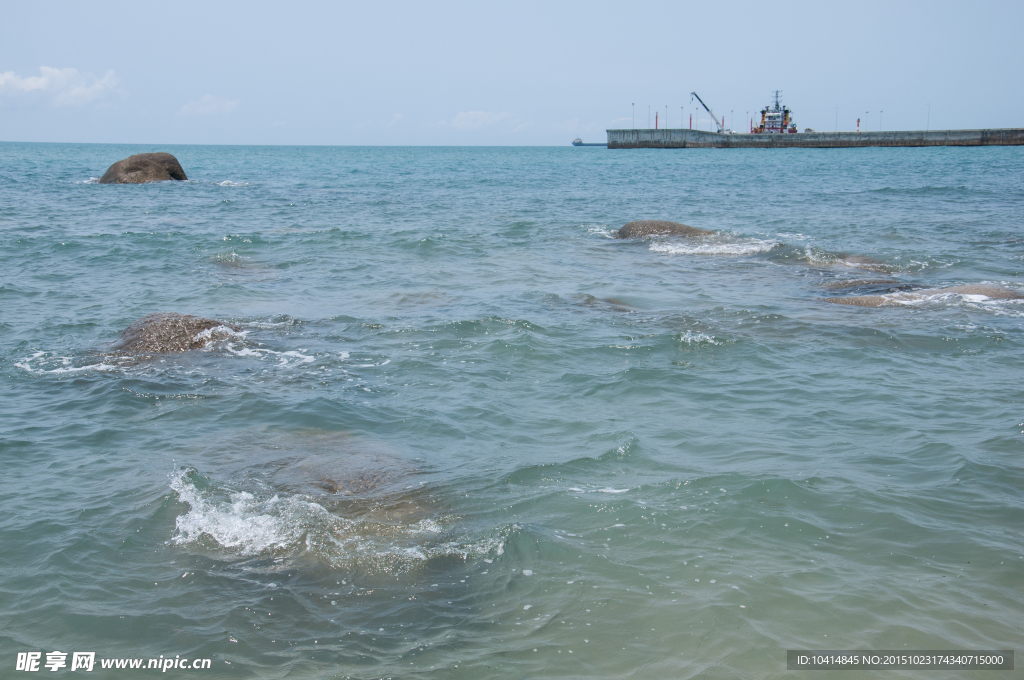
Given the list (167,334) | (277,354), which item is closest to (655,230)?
(277,354)

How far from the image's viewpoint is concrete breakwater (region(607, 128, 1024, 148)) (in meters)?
87.2

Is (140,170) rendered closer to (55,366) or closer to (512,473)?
(55,366)

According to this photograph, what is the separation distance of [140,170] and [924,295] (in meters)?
37.2

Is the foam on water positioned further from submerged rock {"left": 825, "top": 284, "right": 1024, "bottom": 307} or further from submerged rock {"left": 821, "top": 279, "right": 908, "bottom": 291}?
submerged rock {"left": 825, "top": 284, "right": 1024, "bottom": 307}

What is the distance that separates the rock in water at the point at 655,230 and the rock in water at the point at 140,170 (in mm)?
28116

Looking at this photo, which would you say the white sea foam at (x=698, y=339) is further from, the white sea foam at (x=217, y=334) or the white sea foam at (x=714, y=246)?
the white sea foam at (x=714, y=246)

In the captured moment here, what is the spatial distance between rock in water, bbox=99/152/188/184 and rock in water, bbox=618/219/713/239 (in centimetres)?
2812

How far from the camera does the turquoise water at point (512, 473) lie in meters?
4.46

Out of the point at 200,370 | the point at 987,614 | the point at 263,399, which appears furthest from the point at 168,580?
the point at 987,614

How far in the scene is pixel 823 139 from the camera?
308 ft

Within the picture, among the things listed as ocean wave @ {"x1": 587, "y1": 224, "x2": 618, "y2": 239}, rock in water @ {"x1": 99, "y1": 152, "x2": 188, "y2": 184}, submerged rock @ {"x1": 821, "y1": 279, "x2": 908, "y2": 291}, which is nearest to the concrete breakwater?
rock in water @ {"x1": 99, "y1": 152, "x2": 188, "y2": 184}

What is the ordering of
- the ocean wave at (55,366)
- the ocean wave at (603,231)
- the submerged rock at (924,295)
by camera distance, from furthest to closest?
the ocean wave at (603,231) < the submerged rock at (924,295) < the ocean wave at (55,366)

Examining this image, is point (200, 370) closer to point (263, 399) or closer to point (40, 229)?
point (263, 399)

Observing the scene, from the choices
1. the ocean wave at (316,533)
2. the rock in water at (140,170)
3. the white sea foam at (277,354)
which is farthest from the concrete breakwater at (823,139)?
the ocean wave at (316,533)
